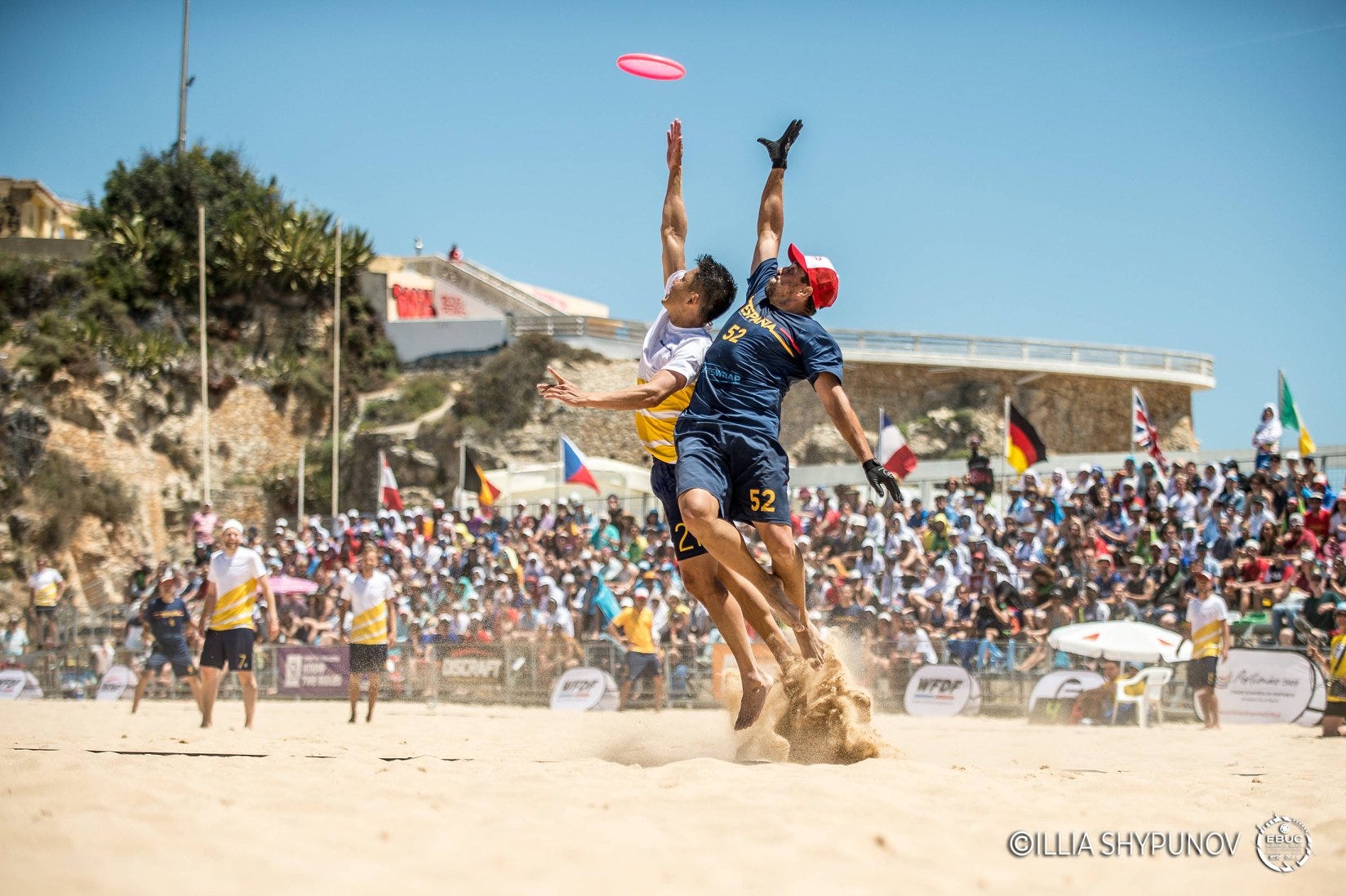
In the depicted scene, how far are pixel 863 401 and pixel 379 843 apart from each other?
108ft

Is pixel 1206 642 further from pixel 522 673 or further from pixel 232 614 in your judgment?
pixel 232 614

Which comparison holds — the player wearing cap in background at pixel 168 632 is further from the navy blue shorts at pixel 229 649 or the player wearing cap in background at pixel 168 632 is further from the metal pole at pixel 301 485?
the metal pole at pixel 301 485

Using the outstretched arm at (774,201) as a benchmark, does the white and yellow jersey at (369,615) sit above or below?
below

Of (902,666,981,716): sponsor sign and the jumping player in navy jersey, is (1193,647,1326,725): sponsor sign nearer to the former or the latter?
(902,666,981,716): sponsor sign

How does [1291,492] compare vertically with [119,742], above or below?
above

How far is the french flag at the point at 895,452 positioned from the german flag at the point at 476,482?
7.89m

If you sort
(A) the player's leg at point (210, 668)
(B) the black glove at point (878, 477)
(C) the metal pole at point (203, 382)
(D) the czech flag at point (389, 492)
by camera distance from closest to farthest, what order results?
(B) the black glove at point (878, 477), (A) the player's leg at point (210, 668), (D) the czech flag at point (389, 492), (C) the metal pole at point (203, 382)

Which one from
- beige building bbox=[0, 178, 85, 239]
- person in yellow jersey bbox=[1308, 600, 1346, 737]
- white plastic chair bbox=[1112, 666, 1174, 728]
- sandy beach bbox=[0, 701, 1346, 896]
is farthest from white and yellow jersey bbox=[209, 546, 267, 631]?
beige building bbox=[0, 178, 85, 239]

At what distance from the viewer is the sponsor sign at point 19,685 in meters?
18.4

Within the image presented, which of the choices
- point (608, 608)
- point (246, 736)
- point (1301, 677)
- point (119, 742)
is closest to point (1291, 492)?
point (1301, 677)

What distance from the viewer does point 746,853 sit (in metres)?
3.50

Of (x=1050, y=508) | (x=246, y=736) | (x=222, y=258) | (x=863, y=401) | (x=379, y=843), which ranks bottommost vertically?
(x=246, y=736)

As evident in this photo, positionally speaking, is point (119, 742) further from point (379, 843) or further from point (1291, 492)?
point (1291, 492)

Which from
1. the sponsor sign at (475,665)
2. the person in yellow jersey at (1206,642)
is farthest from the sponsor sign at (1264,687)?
the sponsor sign at (475,665)
